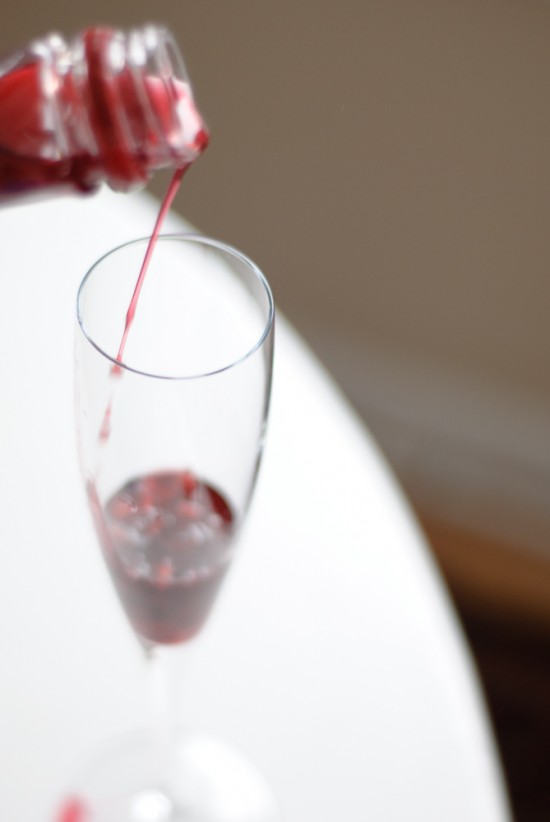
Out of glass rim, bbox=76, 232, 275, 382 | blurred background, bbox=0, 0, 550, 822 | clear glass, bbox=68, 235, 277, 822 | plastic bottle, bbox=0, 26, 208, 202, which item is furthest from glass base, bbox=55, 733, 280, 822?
blurred background, bbox=0, 0, 550, 822

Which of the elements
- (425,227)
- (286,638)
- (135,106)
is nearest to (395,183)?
(425,227)

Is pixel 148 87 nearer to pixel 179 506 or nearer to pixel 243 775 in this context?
pixel 179 506

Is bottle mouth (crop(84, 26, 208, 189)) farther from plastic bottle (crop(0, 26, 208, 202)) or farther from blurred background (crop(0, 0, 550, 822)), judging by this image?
blurred background (crop(0, 0, 550, 822))

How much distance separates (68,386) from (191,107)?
34cm

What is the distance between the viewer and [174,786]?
65cm

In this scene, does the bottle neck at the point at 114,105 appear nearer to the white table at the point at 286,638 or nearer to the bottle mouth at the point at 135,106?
the bottle mouth at the point at 135,106

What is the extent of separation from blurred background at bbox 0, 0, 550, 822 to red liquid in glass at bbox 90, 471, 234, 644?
767 millimetres

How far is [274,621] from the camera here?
0.65 meters

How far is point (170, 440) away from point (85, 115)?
19 cm

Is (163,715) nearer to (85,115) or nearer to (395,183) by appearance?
(85,115)

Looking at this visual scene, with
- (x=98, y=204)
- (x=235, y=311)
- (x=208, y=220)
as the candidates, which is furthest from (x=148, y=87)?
(x=208, y=220)

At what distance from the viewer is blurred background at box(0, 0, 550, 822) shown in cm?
120

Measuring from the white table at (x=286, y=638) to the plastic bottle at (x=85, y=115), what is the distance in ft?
1.01

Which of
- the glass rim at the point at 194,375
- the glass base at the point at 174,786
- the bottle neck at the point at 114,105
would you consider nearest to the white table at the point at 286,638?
the glass base at the point at 174,786
